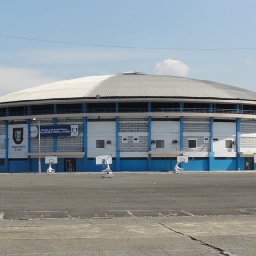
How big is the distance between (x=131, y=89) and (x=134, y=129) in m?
7.02

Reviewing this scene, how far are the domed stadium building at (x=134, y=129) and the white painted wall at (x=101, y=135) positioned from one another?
0.16m

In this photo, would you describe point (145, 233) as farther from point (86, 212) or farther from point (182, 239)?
point (86, 212)

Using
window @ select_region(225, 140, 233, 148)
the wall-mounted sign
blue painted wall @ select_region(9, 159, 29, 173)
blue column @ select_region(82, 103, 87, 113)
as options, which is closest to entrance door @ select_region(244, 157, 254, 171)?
window @ select_region(225, 140, 233, 148)

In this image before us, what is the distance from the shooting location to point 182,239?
12.3m

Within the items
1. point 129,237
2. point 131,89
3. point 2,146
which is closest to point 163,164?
point 131,89

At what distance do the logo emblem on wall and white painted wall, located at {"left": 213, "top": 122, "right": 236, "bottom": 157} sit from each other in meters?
31.5

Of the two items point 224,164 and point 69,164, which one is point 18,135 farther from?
point 224,164

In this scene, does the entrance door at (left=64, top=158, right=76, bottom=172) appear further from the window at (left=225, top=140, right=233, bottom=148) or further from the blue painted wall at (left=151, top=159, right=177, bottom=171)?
the window at (left=225, top=140, right=233, bottom=148)

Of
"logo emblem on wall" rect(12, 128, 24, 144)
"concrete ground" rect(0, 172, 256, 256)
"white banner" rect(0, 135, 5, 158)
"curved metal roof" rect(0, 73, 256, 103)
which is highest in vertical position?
"curved metal roof" rect(0, 73, 256, 103)

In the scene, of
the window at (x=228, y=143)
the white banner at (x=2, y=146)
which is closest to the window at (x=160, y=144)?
the window at (x=228, y=143)

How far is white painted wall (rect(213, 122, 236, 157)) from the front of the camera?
282 feet

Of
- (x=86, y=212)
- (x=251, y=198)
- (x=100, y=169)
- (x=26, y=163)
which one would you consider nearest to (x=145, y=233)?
(x=86, y=212)

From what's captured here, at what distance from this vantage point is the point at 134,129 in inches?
3317

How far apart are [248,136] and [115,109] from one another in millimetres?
22922
